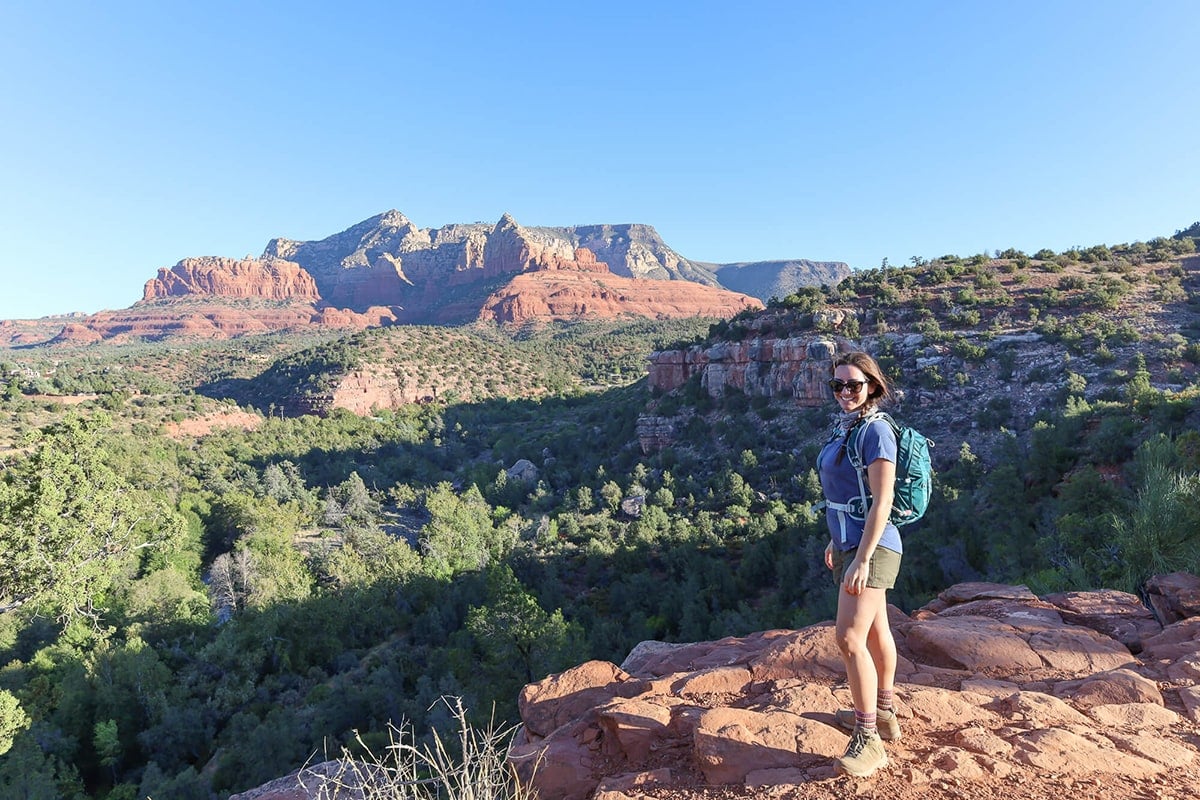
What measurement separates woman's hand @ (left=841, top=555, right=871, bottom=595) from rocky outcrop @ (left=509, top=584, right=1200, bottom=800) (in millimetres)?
816

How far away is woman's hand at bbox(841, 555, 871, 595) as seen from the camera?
2.46m

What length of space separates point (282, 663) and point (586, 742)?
14847mm

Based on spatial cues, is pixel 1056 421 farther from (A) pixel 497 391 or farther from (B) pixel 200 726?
(A) pixel 497 391

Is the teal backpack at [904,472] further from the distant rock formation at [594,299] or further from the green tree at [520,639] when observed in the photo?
the distant rock formation at [594,299]

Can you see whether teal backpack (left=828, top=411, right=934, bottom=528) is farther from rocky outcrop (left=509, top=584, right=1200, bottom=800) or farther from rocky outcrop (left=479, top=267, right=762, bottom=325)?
rocky outcrop (left=479, top=267, right=762, bottom=325)

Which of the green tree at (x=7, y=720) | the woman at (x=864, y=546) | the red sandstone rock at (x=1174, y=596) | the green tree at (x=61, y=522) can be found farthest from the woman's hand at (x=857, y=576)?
the green tree at (x=7, y=720)

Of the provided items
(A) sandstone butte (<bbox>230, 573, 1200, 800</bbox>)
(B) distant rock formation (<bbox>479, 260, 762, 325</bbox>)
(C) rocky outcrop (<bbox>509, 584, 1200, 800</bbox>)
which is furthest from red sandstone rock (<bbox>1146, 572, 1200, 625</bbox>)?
(B) distant rock formation (<bbox>479, 260, 762, 325</bbox>)

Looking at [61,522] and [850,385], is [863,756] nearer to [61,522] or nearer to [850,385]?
[850,385]

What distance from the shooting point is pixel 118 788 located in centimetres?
1026

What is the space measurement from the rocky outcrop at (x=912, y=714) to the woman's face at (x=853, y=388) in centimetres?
163

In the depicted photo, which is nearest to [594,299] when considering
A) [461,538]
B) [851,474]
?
[461,538]

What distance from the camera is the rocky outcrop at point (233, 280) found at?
130375mm

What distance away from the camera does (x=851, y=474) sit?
2.55 m

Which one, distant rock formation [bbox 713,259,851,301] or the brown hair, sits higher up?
distant rock formation [bbox 713,259,851,301]
